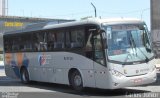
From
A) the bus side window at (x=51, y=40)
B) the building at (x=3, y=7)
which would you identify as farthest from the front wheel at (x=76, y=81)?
the building at (x=3, y=7)

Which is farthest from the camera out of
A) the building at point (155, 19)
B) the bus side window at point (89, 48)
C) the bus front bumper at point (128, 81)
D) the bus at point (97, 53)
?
the building at point (155, 19)

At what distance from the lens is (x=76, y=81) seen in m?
18.9

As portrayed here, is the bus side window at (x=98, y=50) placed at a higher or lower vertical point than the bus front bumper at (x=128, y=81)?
higher

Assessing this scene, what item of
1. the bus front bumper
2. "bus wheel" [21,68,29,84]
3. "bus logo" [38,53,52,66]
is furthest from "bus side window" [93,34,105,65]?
"bus wheel" [21,68,29,84]

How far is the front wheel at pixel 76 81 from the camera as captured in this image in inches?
734

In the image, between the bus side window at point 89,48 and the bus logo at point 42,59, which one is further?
the bus logo at point 42,59

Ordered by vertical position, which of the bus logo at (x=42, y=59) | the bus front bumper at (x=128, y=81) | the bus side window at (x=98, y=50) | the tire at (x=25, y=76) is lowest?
the tire at (x=25, y=76)

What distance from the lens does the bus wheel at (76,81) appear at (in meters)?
18.7

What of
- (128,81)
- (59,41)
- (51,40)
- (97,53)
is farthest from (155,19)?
(128,81)

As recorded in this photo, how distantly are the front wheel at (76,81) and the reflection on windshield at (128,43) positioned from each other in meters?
2.53

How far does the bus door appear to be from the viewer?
16.9 metres

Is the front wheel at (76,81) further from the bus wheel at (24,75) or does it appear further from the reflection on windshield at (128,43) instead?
the bus wheel at (24,75)

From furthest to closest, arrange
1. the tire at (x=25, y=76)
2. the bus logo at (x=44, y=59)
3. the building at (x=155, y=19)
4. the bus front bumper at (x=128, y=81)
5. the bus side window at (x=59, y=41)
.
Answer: the building at (x=155, y=19), the tire at (x=25, y=76), the bus logo at (x=44, y=59), the bus side window at (x=59, y=41), the bus front bumper at (x=128, y=81)

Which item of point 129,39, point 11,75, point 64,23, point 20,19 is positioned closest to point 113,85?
point 129,39
